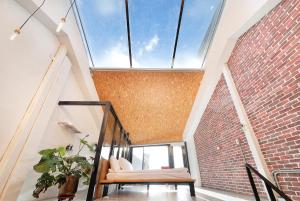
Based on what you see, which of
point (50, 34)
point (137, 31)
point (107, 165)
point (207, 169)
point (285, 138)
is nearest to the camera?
point (285, 138)

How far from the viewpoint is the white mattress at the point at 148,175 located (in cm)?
353

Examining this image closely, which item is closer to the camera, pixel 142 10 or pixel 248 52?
pixel 248 52

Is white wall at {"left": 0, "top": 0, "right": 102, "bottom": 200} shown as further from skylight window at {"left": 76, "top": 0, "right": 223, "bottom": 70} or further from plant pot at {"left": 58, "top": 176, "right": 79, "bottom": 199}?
skylight window at {"left": 76, "top": 0, "right": 223, "bottom": 70}

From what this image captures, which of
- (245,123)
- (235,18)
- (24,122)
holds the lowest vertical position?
(24,122)

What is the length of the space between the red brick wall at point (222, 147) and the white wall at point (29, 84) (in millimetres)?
4106

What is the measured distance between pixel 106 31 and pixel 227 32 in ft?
10.1

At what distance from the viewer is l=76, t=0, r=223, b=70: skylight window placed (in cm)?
386

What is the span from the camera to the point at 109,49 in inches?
187

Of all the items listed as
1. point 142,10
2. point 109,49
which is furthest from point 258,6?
point 109,49

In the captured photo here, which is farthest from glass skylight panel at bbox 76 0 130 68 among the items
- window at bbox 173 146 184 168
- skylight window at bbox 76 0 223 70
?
window at bbox 173 146 184 168

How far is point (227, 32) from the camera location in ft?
12.0

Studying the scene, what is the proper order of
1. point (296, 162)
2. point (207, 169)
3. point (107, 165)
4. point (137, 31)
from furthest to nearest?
point (207, 169) → point (137, 31) → point (107, 165) → point (296, 162)

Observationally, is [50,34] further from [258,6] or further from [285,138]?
[285,138]

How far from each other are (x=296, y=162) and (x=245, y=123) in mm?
1115
